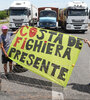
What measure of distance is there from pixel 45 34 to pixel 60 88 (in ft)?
4.75

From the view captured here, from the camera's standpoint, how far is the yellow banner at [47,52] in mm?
5141

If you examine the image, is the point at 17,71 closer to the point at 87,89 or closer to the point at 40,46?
the point at 40,46

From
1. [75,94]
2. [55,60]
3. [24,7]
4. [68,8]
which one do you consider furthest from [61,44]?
[24,7]

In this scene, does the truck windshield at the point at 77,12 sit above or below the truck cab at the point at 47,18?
above

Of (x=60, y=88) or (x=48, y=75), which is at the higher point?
(x=48, y=75)

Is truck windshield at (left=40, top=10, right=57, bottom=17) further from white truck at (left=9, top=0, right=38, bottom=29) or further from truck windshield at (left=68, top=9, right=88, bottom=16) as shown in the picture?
truck windshield at (left=68, top=9, right=88, bottom=16)

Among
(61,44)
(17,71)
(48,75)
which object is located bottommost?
(17,71)

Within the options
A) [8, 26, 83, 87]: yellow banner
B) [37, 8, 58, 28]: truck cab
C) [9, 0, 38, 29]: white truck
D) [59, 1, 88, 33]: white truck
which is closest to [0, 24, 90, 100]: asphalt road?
[8, 26, 83, 87]: yellow banner


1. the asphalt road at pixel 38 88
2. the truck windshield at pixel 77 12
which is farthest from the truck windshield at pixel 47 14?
the asphalt road at pixel 38 88

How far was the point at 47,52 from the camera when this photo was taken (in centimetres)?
539

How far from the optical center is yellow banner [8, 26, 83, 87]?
5.14 m

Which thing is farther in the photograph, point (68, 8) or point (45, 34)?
point (68, 8)

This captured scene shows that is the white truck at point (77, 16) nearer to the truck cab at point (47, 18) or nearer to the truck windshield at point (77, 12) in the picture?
the truck windshield at point (77, 12)

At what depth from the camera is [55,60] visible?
524cm
